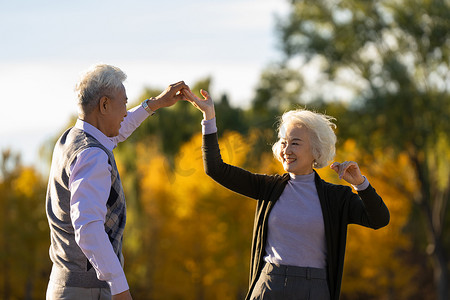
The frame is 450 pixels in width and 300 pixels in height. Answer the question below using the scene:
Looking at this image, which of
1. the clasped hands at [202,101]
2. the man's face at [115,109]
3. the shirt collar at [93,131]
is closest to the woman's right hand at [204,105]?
the clasped hands at [202,101]

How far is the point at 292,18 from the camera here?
22938mm

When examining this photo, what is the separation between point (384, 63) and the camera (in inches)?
864

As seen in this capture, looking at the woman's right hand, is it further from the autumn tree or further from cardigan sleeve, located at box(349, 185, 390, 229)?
the autumn tree

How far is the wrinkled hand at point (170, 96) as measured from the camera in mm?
4512

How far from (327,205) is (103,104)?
4.64 feet

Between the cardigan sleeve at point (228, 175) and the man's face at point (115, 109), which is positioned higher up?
the man's face at point (115, 109)

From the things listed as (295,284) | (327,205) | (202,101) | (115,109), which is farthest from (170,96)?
(295,284)

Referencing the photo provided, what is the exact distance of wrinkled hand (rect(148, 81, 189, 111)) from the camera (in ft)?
14.8

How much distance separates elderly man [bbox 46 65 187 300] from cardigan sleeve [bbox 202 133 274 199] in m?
0.69

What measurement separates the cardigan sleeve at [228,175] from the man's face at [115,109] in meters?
0.71

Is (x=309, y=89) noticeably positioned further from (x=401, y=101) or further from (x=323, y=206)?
(x=323, y=206)

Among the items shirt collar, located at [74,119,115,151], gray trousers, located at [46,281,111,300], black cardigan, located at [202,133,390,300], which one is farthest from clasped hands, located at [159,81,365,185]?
gray trousers, located at [46,281,111,300]

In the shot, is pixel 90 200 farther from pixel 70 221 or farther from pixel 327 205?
pixel 327 205

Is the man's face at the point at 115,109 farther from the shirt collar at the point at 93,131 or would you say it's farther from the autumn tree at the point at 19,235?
the autumn tree at the point at 19,235
